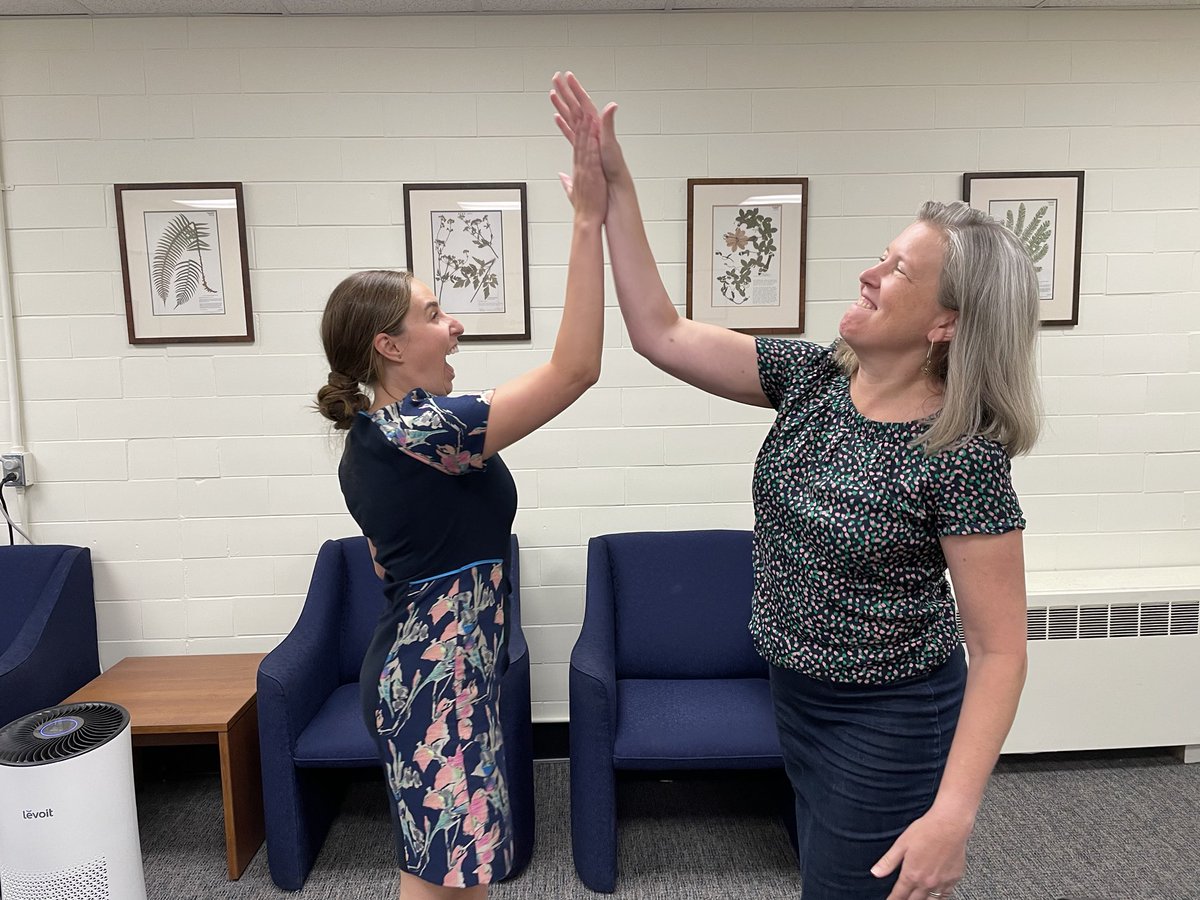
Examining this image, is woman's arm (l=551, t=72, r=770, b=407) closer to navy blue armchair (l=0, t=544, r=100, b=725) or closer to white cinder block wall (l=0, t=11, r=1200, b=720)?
white cinder block wall (l=0, t=11, r=1200, b=720)

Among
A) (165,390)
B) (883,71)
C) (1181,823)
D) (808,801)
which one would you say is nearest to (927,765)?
(808,801)

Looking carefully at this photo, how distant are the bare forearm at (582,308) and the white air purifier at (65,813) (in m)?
1.61

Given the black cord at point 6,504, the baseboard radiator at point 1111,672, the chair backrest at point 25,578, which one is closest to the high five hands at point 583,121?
the baseboard radiator at point 1111,672

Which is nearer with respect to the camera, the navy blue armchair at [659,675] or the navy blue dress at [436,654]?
the navy blue dress at [436,654]

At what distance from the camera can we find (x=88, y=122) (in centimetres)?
285

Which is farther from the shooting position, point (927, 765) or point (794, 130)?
point (794, 130)

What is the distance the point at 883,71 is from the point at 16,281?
3.09 metres

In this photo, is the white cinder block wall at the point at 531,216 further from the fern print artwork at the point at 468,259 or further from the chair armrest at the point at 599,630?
the chair armrest at the point at 599,630

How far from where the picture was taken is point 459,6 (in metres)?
2.80

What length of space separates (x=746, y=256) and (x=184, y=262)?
1.95m

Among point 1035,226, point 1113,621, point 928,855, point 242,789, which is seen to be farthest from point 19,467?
point 1113,621

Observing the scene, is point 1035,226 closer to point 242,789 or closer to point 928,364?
point 928,364

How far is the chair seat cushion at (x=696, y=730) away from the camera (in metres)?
2.36

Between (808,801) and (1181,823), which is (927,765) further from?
(1181,823)
